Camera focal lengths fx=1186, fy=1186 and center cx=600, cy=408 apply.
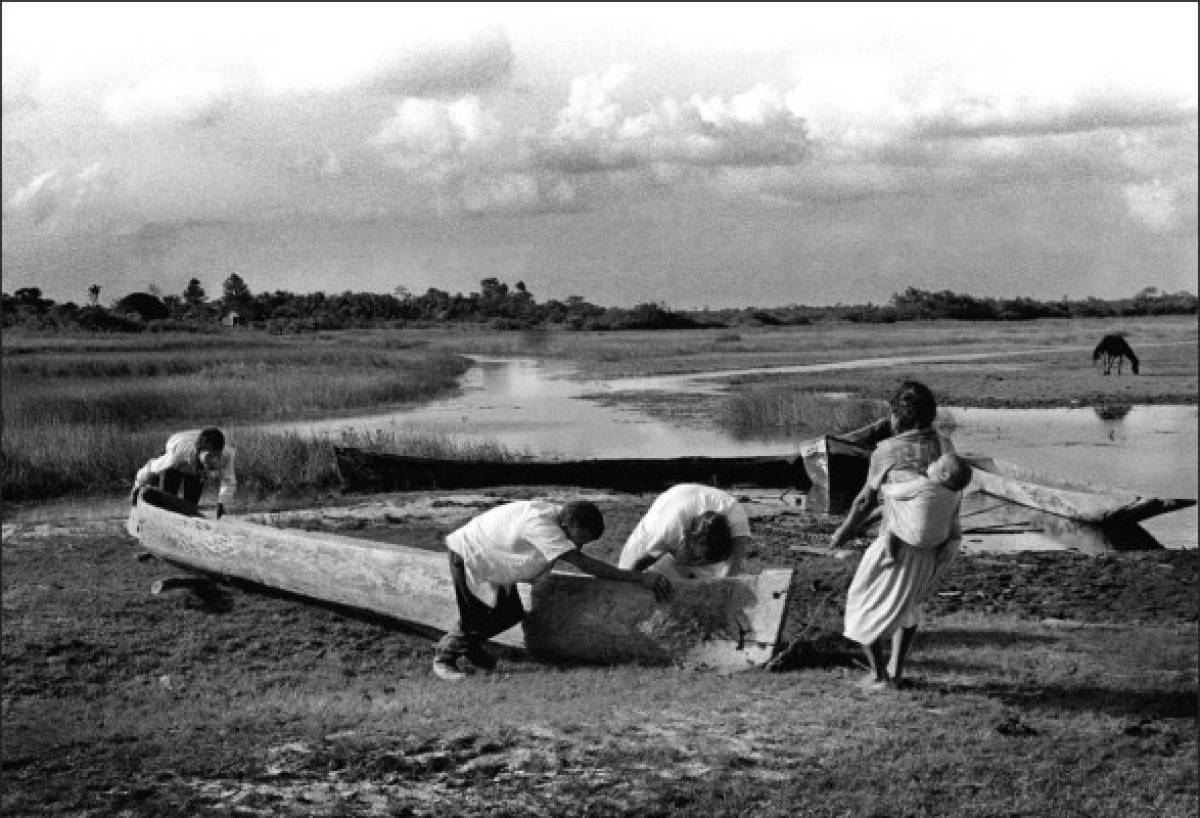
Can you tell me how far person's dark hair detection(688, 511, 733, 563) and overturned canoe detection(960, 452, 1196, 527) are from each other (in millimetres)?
6074

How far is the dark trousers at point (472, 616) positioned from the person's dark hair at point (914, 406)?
2.16 m

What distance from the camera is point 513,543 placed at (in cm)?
547

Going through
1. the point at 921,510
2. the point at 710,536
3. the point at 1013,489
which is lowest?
the point at 1013,489

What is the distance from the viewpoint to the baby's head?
4625 millimetres

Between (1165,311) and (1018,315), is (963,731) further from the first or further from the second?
(1165,311)

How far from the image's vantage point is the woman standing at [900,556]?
4.71 m

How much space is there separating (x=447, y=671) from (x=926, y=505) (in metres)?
2.58

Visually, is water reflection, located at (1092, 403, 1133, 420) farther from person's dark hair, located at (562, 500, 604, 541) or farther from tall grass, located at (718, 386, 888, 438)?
person's dark hair, located at (562, 500, 604, 541)

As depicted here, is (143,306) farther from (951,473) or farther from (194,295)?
(951,473)

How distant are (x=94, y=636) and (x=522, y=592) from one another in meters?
2.69

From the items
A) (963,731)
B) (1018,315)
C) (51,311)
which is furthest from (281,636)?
(1018,315)

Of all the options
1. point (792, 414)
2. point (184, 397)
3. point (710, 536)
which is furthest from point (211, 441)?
point (184, 397)

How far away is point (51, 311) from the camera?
130 feet

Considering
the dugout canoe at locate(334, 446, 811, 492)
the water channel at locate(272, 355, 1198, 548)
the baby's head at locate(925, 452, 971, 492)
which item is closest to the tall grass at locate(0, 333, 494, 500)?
the dugout canoe at locate(334, 446, 811, 492)
